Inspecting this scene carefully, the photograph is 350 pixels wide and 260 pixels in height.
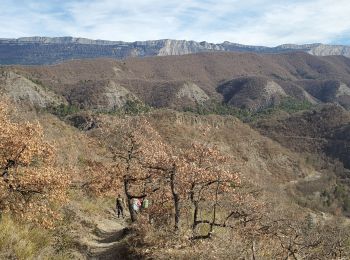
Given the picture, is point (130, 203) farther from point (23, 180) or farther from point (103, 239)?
point (23, 180)

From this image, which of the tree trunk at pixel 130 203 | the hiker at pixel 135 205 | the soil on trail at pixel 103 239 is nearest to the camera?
the soil on trail at pixel 103 239

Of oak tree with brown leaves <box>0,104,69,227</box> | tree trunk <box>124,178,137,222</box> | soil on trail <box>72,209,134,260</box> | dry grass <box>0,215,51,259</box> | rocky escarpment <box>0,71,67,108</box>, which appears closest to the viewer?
dry grass <box>0,215,51,259</box>

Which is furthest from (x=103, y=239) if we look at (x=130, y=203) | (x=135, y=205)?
(x=135, y=205)

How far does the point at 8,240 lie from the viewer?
11.6 m

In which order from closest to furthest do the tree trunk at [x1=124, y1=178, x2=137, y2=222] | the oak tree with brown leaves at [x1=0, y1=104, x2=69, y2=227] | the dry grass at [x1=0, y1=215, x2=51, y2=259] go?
1. the dry grass at [x1=0, y1=215, x2=51, y2=259]
2. the oak tree with brown leaves at [x1=0, y1=104, x2=69, y2=227]
3. the tree trunk at [x1=124, y1=178, x2=137, y2=222]

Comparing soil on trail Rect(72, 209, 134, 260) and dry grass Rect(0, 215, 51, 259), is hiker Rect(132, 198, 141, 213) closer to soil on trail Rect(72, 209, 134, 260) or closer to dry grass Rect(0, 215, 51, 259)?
soil on trail Rect(72, 209, 134, 260)

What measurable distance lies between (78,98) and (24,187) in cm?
15231

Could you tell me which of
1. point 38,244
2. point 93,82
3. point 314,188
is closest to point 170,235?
point 38,244

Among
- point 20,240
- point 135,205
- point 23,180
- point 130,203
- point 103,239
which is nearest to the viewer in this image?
point 20,240

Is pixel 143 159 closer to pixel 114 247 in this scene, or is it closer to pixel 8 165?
pixel 114 247

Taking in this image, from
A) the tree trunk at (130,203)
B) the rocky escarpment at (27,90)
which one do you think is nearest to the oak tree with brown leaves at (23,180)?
the tree trunk at (130,203)

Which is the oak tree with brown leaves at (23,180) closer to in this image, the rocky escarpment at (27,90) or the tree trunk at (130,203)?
the tree trunk at (130,203)

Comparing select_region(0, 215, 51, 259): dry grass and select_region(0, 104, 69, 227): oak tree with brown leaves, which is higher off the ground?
select_region(0, 104, 69, 227): oak tree with brown leaves

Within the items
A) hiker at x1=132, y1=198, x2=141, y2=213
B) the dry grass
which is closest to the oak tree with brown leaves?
the dry grass
